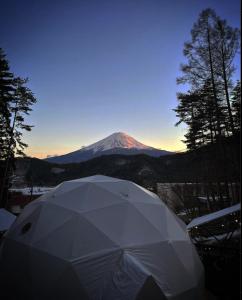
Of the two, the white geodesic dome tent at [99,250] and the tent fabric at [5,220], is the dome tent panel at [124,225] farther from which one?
the tent fabric at [5,220]

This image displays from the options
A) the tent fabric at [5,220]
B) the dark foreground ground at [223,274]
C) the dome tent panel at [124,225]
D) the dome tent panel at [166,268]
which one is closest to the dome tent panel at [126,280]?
the dome tent panel at [166,268]

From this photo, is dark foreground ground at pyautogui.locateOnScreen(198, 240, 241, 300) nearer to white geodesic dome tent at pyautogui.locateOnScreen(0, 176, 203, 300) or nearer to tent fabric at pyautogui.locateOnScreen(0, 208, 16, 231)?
white geodesic dome tent at pyautogui.locateOnScreen(0, 176, 203, 300)

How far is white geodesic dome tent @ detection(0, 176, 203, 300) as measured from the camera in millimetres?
4863

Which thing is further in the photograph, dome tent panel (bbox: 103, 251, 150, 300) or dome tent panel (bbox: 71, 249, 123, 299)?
dome tent panel (bbox: 71, 249, 123, 299)

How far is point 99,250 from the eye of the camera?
519 centimetres

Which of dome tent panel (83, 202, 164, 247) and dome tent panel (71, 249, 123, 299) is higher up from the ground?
dome tent panel (83, 202, 164, 247)

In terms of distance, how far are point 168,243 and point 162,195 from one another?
23.2 metres

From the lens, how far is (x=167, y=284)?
201 inches

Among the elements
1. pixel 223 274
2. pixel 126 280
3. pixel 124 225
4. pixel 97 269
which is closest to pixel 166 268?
pixel 126 280

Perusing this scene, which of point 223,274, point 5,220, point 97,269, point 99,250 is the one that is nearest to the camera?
point 97,269

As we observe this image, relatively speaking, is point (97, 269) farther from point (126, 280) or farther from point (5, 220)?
point (5, 220)

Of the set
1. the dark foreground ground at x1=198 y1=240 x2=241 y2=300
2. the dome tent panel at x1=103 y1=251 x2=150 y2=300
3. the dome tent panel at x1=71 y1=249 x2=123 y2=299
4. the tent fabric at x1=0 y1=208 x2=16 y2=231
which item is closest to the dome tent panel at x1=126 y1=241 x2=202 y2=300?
the dome tent panel at x1=103 y1=251 x2=150 y2=300

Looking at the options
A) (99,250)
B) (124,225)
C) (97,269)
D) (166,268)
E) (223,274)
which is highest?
(124,225)

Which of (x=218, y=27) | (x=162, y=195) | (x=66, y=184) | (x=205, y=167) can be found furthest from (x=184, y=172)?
(x=66, y=184)
